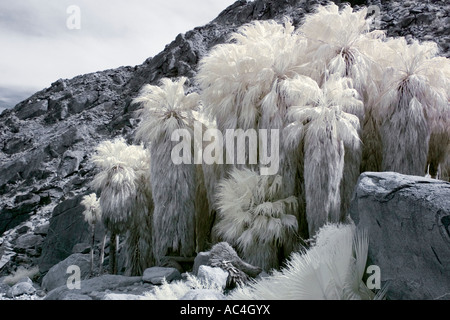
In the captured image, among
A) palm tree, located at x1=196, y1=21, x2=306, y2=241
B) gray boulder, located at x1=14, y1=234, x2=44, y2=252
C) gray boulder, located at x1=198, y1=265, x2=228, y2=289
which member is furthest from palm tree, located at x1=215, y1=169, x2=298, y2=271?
gray boulder, located at x1=14, y1=234, x2=44, y2=252

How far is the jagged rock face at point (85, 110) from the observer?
4178 cm

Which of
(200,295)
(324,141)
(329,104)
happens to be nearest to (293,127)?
(324,141)

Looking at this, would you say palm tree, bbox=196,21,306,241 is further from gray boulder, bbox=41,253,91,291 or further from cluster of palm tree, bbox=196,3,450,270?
gray boulder, bbox=41,253,91,291

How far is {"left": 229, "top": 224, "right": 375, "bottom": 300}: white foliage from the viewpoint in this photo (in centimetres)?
547

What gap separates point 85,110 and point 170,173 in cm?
5063

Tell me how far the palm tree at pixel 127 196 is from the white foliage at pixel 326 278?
33.3 ft

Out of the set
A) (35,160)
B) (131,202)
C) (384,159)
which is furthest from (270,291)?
(35,160)

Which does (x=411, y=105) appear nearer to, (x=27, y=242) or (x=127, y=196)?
(x=127, y=196)

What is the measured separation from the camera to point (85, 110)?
200 feet

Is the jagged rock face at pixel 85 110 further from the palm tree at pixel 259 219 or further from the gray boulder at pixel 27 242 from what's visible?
the palm tree at pixel 259 219

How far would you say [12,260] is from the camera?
33906mm

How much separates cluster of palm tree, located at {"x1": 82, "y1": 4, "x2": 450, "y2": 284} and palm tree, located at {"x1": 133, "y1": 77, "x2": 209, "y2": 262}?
0.12 feet

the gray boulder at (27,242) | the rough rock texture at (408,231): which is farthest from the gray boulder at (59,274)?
the rough rock texture at (408,231)
